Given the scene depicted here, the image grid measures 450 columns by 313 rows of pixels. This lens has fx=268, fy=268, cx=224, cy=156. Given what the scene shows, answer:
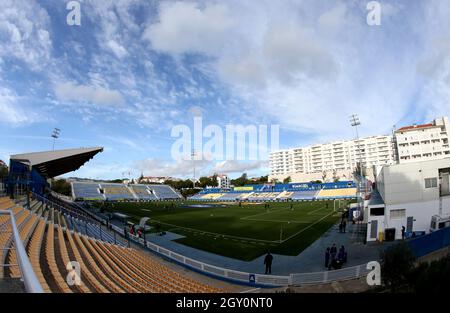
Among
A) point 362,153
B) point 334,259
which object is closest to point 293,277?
point 334,259

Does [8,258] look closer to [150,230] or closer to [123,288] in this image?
[123,288]

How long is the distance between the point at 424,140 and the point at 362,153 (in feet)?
144

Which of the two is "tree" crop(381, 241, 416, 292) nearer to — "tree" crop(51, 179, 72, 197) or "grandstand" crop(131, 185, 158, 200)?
"grandstand" crop(131, 185, 158, 200)

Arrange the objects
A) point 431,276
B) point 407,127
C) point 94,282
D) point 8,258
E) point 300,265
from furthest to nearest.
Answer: point 407,127, point 300,265, point 94,282, point 431,276, point 8,258

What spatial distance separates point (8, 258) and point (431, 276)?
12.6 m

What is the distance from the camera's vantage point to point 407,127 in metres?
101

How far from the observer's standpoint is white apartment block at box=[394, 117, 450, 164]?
297ft

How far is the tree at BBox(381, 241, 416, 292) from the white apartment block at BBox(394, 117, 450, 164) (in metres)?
93.1

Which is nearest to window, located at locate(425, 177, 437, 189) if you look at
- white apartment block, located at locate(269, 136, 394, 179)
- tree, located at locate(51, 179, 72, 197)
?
white apartment block, located at locate(269, 136, 394, 179)

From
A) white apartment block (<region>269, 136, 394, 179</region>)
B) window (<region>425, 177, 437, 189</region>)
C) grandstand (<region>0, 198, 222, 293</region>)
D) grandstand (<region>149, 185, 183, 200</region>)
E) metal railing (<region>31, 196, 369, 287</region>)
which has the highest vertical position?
white apartment block (<region>269, 136, 394, 179</region>)

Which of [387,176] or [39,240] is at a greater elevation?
[387,176]

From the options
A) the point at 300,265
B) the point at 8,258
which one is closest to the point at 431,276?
→ the point at 300,265

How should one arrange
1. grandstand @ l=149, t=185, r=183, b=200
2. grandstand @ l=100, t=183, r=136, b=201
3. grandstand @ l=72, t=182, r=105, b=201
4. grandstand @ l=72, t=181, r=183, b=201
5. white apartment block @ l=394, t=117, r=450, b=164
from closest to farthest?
grandstand @ l=72, t=182, r=105, b=201
grandstand @ l=72, t=181, r=183, b=201
grandstand @ l=100, t=183, r=136, b=201
white apartment block @ l=394, t=117, r=450, b=164
grandstand @ l=149, t=185, r=183, b=200

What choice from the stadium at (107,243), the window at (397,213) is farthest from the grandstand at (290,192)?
the window at (397,213)
